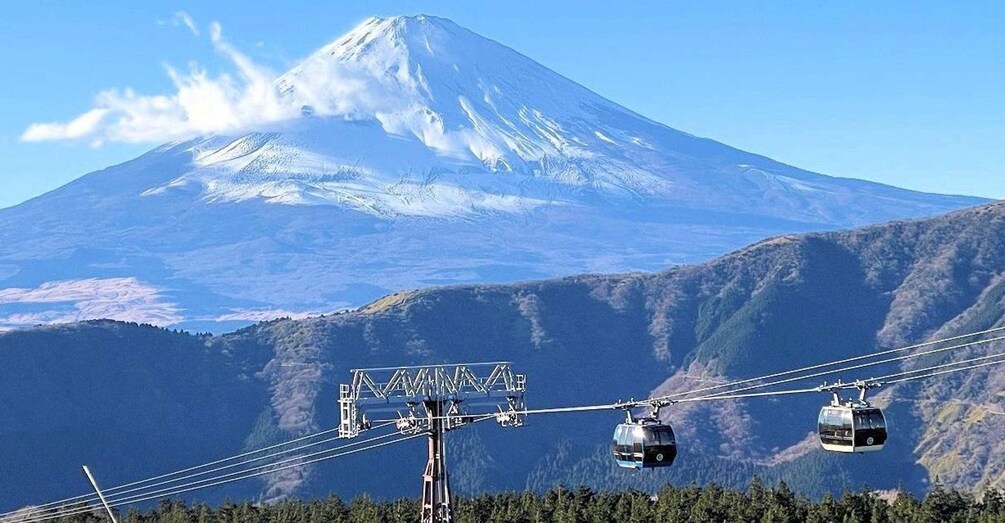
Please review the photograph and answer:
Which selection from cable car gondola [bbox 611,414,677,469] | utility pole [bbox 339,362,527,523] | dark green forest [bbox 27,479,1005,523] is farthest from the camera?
dark green forest [bbox 27,479,1005,523]

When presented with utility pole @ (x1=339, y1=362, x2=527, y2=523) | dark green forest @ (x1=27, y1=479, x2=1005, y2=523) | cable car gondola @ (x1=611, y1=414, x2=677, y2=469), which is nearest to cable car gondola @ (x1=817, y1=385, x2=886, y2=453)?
cable car gondola @ (x1=611, y1=414, x2=677, y2=469)

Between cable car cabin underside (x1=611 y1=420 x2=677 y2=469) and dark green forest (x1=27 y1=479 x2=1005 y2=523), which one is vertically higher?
cable car cabin underside (x1=611 y1=420 x2=677 y2=469)

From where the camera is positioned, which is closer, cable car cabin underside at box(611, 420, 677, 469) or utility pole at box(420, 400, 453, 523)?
cable car cabin underside at box(611, 420, 677, 469)

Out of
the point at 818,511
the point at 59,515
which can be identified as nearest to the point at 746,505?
the point at 818,511

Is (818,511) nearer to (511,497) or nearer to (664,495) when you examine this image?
(664,495)

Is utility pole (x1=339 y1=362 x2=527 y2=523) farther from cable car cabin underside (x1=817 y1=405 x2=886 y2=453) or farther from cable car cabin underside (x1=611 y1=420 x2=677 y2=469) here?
cable car cabin underside (x1=817 y1=405 x2=886 y2=453)

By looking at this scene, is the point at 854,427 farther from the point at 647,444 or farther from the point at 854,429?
the point at 647,444

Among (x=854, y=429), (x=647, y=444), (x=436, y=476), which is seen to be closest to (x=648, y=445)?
(x=647, y=444)
